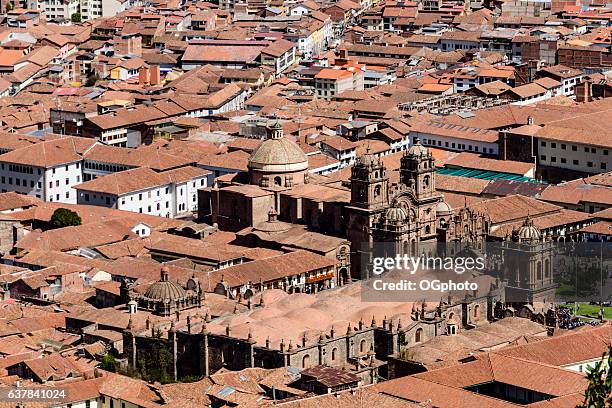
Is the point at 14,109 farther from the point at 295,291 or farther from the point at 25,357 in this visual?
the point at 25,357

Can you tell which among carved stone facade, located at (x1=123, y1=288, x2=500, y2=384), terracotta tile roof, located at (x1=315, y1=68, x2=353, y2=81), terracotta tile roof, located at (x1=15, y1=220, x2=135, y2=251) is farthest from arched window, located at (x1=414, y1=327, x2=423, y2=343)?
terracotta tile roof, located at (x1=315, y1=68, x2=353, y2=81)

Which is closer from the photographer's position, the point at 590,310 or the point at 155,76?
the point at 590,310

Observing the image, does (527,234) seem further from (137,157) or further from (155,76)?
(155,76)

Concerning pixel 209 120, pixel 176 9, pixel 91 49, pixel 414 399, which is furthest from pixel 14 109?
pixel 414 399

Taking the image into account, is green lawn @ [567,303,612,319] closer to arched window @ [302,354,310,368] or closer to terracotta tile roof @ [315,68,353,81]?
arched window @ [302,354,310,368]

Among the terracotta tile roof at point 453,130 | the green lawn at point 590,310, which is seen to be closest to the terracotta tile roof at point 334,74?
the terracotta tile roof at point 453,130

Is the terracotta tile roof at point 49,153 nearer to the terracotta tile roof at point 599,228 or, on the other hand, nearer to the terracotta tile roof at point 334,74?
the terracotta tile roof at point 334,74

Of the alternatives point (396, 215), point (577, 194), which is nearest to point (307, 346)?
point (396, 215)
